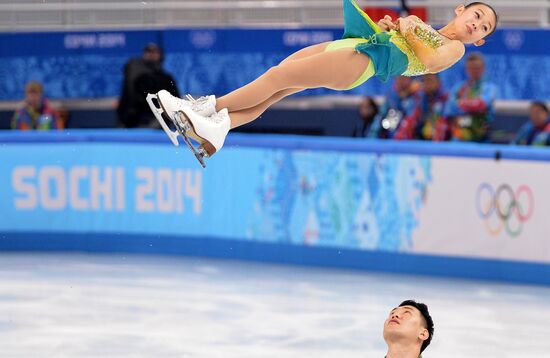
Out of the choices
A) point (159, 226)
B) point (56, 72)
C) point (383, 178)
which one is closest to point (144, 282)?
point (159, 226)

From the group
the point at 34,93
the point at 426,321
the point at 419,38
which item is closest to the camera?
the point at 426,321

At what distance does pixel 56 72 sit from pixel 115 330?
16.8ft

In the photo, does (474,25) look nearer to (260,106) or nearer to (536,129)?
(260,106)

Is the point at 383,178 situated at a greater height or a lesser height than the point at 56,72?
lesser

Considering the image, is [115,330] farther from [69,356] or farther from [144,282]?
[144,282]

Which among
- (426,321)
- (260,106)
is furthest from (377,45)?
(426,321)

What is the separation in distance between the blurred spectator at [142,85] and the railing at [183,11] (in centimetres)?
140

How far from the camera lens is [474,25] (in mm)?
8758

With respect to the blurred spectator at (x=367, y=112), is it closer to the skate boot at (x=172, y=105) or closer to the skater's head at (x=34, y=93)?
the skater's head at (x=34, y=93)

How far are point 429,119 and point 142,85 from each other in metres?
3.01

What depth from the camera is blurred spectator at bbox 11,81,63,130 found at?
14.8 m

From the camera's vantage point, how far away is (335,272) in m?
13.3

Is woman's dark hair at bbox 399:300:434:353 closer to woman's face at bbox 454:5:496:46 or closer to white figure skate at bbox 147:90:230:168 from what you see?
white figure skate at bbox 147:90:230:168

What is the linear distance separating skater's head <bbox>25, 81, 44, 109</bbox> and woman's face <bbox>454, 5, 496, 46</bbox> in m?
6.82
